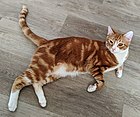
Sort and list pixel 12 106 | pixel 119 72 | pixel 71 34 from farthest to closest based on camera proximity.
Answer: pixel 71 34 < pixel 119 72 < pixel 12 106

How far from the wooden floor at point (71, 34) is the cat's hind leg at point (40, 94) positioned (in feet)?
0.11

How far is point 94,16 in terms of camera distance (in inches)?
84.2

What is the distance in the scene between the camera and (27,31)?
5.89 ft

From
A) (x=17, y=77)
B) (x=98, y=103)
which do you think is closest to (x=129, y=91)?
(x=98, y=103)

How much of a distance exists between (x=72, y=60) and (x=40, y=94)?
0.30 meters

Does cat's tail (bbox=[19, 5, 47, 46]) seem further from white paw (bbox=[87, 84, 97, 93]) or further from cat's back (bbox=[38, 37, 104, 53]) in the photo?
white paw (bbox=[87, 84, 97, 93])

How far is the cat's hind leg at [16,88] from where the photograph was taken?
147 cm

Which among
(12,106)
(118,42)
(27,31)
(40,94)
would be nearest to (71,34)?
(27,31)

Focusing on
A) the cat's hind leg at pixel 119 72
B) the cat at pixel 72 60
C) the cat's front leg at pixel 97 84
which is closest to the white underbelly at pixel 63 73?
the cat at pixel 72 60

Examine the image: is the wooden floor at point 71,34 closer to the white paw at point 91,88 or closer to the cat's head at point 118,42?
the white paw at point 91,88

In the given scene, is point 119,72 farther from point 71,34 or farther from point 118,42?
point 71,34

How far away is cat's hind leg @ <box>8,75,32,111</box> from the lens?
147cm

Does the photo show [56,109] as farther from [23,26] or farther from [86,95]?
[23,26]

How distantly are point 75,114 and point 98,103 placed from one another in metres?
0.17
